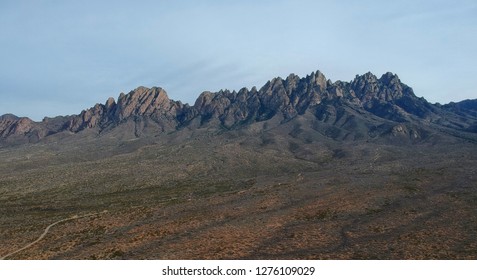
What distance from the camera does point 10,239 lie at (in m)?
42.5

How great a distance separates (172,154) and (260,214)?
110 metres

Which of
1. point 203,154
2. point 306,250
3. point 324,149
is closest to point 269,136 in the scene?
point 324,149

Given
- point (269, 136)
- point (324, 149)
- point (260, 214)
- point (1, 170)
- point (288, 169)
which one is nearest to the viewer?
point (260, 214)

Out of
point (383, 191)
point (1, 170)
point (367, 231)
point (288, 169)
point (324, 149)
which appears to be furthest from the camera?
point (324, 149)

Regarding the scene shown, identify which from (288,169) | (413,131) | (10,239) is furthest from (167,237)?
(413,131)

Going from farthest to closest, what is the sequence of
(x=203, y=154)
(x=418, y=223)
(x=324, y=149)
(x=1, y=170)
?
(x=324, y=149), (x=203, y=154), (x=1, y=170), (x=418, y=223)

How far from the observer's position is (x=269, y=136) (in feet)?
634

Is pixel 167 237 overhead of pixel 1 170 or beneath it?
beneath

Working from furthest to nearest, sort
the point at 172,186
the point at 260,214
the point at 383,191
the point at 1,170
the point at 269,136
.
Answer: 1. the point at 269,136
2. the point at 1,170
3. the point at 172,186
4. the point at 383,191
5. the point at 260,214

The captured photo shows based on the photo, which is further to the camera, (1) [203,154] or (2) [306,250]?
(1) [203,154]

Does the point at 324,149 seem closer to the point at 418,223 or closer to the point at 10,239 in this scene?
the point at 418,223

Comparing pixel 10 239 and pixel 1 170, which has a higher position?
pixel 1 170

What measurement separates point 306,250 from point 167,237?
13.8 metres

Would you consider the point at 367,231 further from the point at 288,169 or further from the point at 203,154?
the point at 203,154
